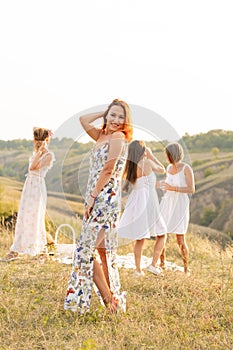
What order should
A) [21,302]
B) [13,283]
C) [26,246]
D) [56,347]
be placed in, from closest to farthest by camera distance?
[56,347], [21,302], [13,283], [26,246]

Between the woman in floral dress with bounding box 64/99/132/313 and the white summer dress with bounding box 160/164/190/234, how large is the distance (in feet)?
7.78

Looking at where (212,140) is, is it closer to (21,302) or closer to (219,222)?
(219,222)

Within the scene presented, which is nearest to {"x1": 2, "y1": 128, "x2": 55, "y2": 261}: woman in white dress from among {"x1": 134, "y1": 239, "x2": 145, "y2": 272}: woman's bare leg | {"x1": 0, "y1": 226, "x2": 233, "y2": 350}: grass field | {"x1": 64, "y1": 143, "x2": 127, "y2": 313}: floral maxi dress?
{"x1": 0, "y1": 226, "x2": 233, "y2": 350}: grass field

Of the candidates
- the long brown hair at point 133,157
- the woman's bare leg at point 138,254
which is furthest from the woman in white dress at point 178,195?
the woman's bare leg at point 138,254

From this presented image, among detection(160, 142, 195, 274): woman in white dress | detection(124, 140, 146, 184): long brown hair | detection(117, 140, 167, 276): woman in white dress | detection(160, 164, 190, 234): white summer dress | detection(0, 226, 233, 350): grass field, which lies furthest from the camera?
detection(160, 164, 190, 234): white summer dress

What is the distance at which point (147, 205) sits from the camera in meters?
7.04

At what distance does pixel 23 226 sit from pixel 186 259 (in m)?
2.26

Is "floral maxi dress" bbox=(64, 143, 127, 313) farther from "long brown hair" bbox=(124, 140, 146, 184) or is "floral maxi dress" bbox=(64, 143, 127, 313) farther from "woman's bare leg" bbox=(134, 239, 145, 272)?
"woman's bare leg" bbox=(134, 239, 145, 272)

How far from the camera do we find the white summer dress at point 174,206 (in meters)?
7.33

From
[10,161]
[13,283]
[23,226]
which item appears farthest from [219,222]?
[13,283]

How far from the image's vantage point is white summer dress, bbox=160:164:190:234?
24.0 feet

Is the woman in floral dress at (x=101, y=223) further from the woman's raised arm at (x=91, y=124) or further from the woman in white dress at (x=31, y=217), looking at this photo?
the woman in white dress at (x=31, y=217)

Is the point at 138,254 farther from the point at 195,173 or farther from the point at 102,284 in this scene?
the point at 195,173

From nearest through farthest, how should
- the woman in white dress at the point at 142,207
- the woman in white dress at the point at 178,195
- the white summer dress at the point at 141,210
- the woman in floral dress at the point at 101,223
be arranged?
the woman in floral dress at the point at 101,223 → the woman in white dress at the point at 142,207 → the white summer dress at the point at 141,210 → the woman in white dress at the point at 178,195
